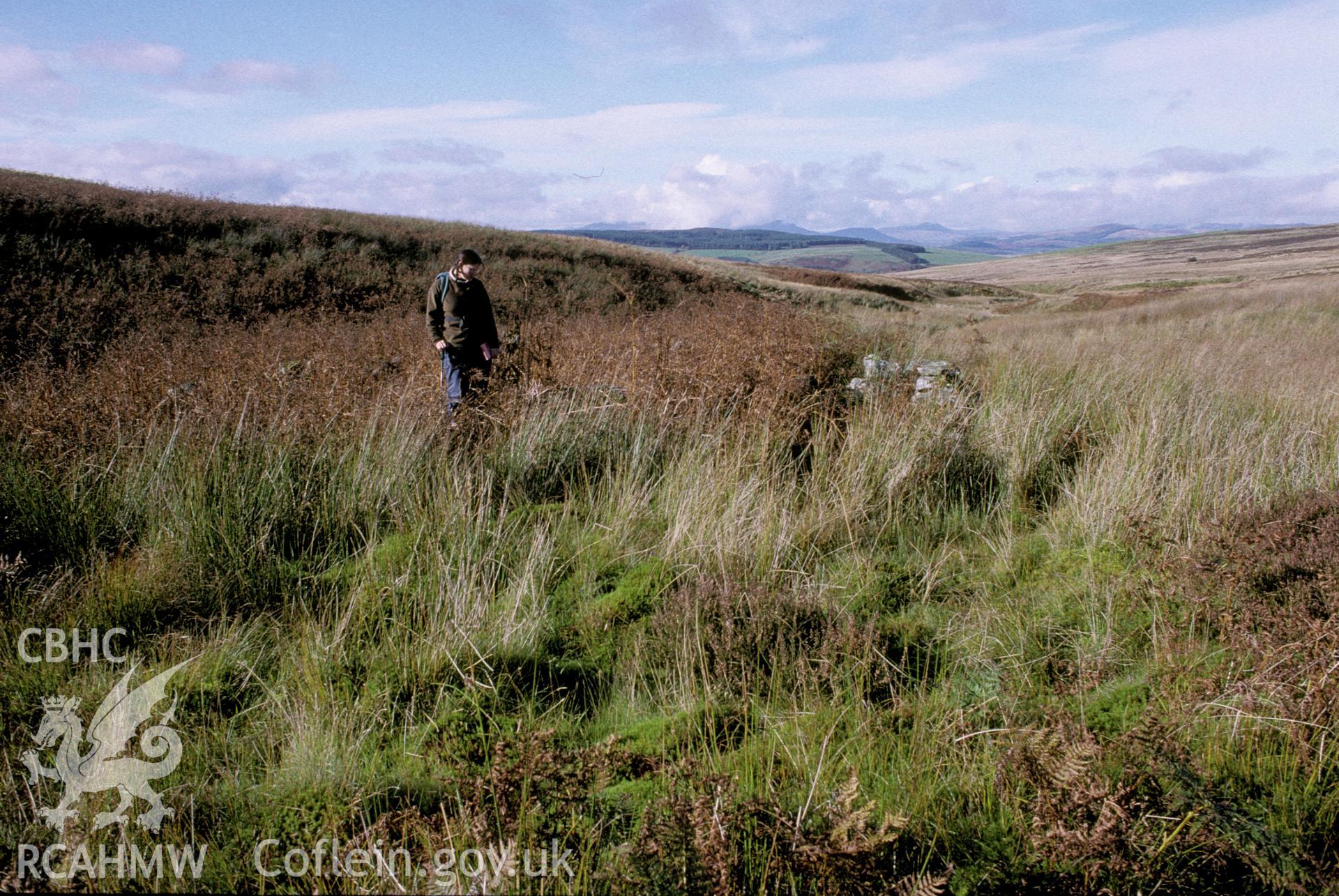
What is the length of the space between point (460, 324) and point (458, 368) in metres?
0.41

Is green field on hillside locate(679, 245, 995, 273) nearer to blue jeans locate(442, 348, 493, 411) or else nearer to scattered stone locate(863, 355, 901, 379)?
scattered stone locate(863, 355, 901, 379)

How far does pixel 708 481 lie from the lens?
13.8 ft

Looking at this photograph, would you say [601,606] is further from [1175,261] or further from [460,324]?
[1175,261]

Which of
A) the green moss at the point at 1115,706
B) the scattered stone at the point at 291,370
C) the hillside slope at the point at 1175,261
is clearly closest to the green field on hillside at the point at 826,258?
the hillside slope at the point at 1175,261

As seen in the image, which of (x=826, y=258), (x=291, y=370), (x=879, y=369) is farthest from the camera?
(x=826, y=258)

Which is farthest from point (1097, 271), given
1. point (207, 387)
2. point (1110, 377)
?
point (207, 387)

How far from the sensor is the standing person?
6.45 m

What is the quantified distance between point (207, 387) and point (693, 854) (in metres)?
5.22

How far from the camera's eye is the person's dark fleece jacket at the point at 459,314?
21.2ft

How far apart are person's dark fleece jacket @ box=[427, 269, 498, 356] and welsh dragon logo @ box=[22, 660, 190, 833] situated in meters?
4.37

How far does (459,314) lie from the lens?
6.46 meters

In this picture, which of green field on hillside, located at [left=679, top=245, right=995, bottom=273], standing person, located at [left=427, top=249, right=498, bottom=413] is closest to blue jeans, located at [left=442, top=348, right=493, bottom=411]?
standing person, located at [left=427, top=249, right=498, bottom=413]

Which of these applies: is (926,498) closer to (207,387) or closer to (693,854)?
(693,854)

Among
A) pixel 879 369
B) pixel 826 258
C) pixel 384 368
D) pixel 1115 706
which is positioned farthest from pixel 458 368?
pixel 826 258
